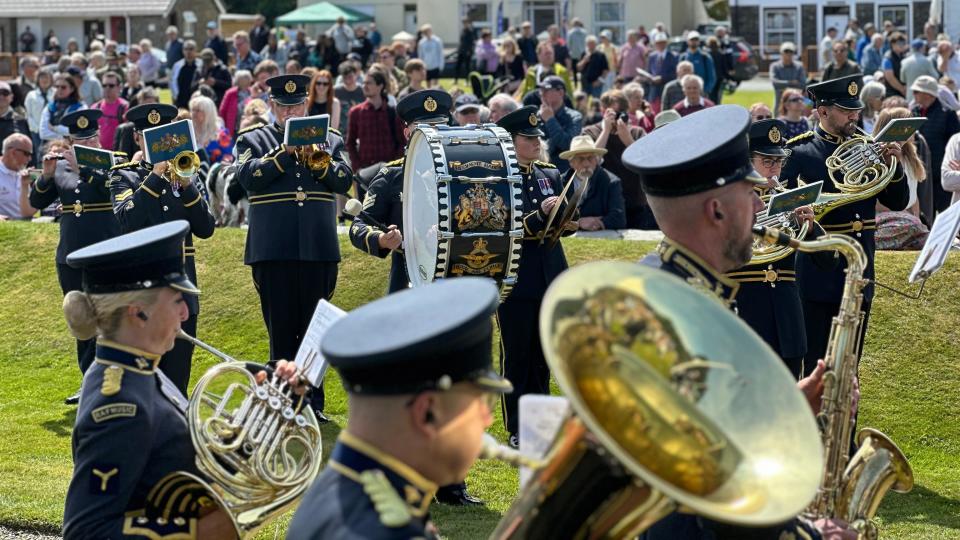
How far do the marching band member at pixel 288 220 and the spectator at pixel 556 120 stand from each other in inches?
183

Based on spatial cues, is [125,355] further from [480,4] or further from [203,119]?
[480,4]

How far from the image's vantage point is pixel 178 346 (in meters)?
9.32

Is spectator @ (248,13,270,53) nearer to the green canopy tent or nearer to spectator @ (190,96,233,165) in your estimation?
the green canopy tent

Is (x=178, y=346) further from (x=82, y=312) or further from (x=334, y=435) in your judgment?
(x=82, y=312)

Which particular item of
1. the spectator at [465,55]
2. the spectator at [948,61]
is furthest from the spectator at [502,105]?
the spectator at [465,55]

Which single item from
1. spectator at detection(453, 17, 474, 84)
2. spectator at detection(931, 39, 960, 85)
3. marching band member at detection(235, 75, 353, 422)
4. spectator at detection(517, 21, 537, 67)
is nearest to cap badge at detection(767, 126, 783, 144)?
marching band member at detection(235, 75, 353, 422)

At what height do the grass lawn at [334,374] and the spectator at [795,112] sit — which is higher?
the spectator at [795,112]

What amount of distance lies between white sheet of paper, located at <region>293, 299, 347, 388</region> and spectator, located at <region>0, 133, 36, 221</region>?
8697 mm

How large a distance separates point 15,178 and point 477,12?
33.8m

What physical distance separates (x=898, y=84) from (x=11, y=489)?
1598 cm

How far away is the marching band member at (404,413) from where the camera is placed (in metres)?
3.16

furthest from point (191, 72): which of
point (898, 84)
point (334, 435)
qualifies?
point (334, 435)

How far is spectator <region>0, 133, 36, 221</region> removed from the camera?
1334cm

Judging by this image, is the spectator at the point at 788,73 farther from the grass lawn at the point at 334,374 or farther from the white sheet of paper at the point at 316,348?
the white sheet of paper at the point at 316,348
